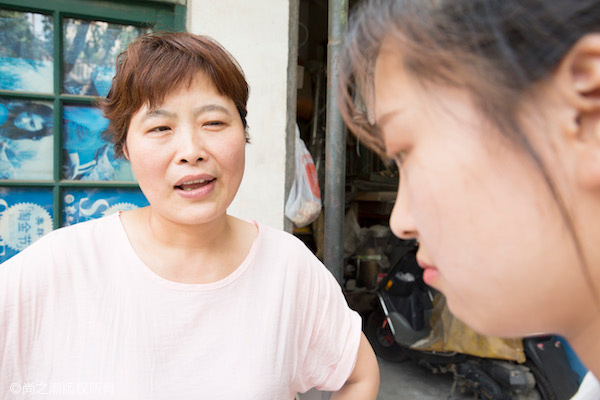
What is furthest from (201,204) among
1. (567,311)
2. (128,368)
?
(567,311)

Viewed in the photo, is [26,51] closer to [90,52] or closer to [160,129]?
[90,52]

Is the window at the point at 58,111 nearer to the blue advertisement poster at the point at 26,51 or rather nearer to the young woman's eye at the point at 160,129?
the blue advertisement poster at the point at 26,51

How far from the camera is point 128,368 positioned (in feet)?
3.99

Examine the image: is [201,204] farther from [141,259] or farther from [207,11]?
[207,11]

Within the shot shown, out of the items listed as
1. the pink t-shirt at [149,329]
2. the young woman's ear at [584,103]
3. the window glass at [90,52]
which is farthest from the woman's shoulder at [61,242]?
the window glass at [90,52]

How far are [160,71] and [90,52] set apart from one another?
1832 millimetres

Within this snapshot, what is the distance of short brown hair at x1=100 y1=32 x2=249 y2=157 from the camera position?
1289mm

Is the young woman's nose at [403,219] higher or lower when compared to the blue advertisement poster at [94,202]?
higher

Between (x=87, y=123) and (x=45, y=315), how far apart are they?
6.17ft

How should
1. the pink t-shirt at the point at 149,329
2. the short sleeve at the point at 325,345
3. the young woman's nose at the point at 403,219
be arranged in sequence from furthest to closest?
the short sleeve at the point at 325,345, the pink t-shirt at the point at 149,329, the young woman's nose at the point at 403,219

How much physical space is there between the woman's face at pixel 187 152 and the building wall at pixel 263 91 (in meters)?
1.55

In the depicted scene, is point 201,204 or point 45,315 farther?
point 201,204

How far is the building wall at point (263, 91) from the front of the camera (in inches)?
112

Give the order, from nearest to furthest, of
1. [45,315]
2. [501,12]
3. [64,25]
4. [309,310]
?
1. [501,12]
2. [45,315]
3. [309,310]
4. [64,25]
